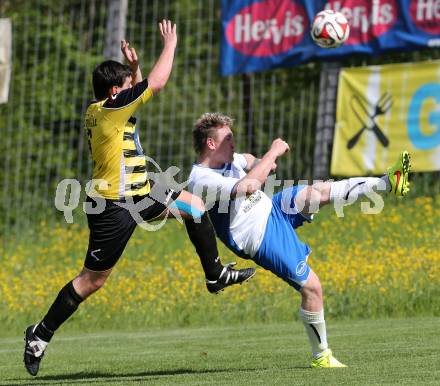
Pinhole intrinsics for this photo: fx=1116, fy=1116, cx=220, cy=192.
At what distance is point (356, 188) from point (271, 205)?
62 cm

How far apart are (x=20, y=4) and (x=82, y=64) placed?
5.65 metres

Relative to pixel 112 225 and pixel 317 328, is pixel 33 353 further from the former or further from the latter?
pixel 317 328

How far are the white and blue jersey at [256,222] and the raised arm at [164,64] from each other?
0.73 m

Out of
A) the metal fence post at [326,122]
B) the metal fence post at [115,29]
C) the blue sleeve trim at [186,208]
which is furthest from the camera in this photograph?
the metal fence post at [115,29]

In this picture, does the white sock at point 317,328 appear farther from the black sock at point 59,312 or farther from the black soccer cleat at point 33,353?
the black soccer cleat at point 33,353

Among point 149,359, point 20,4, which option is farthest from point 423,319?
point 20,4

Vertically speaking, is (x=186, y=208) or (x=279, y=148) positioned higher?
(x=279, y=148)

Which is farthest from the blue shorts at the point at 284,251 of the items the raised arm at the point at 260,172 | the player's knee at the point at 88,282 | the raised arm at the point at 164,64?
the raised arm at the point at 164,64

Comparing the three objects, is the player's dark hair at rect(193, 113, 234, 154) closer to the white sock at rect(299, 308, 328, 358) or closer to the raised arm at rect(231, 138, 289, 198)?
the raised arm at rect(231, 138, 289, 198)

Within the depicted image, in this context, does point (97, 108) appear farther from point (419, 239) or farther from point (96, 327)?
point (419, 239)

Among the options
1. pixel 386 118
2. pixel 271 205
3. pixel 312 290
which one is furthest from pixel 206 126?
pixel 386 118

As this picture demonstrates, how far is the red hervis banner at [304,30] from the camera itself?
1432cm

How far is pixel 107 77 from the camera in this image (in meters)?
7.37

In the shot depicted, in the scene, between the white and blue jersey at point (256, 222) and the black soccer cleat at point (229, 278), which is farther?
the black soccer cleat at point (229, 278)
